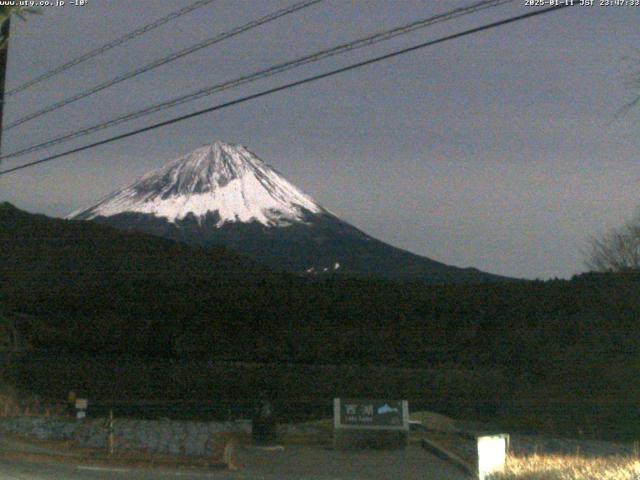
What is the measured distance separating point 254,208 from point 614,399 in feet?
195

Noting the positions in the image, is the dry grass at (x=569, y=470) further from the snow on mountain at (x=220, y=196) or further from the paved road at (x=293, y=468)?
the snow on mountain at (x=220, y=196)

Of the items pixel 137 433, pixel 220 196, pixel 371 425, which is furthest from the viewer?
pixel 220 196

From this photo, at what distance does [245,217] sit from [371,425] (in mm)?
65143

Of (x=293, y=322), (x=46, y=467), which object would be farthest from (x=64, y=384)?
(x=46, y=467)

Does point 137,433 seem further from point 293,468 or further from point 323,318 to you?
point 323,318

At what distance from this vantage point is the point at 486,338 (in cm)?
3319

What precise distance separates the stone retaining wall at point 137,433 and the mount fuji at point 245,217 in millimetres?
44093

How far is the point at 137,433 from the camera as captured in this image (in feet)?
66.3

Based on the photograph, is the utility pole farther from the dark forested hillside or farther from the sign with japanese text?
the dark forested hillside

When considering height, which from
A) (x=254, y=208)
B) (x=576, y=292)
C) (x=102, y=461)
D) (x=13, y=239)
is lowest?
(x=102, y=461)

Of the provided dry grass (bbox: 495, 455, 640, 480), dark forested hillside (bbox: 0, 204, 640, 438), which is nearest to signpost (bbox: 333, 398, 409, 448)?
dry grass (bbox: 495, 455, 640, 480)

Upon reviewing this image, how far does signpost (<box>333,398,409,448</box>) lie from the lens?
1789cm

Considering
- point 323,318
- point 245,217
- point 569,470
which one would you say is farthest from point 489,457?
point 245,217

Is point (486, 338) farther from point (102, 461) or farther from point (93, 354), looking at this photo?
point (102, 461)
